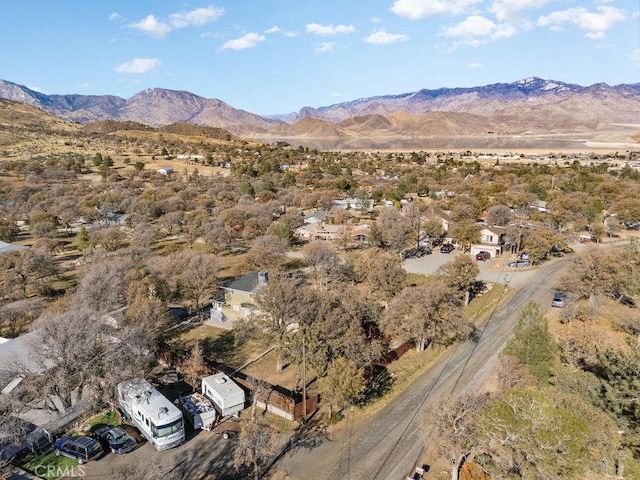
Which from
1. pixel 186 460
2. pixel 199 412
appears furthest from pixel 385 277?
pixel 186 460

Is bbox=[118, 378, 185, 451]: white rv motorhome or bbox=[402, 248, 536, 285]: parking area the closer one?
bbox=[118, 378, 185, 451]: white rv motorhome

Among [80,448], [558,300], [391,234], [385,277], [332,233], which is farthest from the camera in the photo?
[332,233]

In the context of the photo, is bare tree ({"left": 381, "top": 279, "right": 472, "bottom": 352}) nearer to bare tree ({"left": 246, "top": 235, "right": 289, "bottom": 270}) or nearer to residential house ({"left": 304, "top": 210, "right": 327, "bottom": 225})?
bare tree ({"left": 246, "top": 235, "right": 289, "bottom": 270})

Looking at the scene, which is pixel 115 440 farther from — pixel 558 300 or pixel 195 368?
pixel 558 300

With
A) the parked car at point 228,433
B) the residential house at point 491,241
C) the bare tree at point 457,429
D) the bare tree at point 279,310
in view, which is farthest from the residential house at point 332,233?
the bare tree at point 457,429

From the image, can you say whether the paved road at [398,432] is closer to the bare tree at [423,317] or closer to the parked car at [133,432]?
the bare tree at [423,317]

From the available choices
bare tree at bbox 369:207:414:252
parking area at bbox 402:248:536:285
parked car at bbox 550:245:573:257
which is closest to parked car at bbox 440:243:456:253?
parking area at bbox 402:248:536:285
